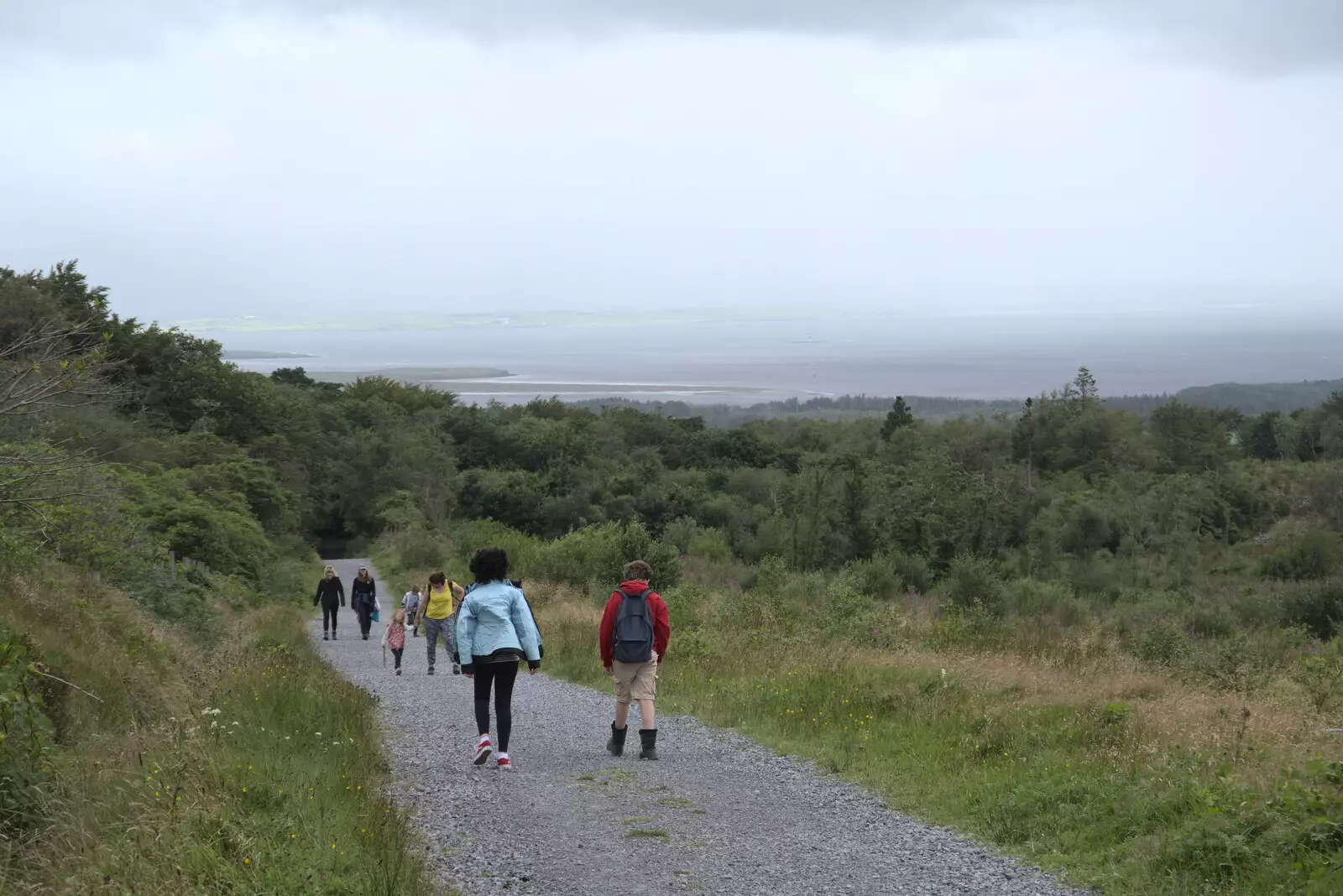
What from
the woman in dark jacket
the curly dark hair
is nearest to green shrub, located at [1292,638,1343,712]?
the curly dark hair

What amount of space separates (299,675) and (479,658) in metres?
3.10

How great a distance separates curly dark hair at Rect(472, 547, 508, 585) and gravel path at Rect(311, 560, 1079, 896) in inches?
58.6

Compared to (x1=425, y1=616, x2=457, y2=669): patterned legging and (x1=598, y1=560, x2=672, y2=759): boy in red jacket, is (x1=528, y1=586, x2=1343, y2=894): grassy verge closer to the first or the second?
(x1=598, y1=560, x2=672, y2=759): boy in red jacket

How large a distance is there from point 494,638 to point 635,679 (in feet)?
4.50

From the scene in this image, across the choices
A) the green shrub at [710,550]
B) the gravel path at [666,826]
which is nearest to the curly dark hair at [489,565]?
the gravel path at [666,826]

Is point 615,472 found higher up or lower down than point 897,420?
lower down

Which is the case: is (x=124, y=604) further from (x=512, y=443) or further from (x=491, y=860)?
(x=512, y=443)

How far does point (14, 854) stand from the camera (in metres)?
6.38

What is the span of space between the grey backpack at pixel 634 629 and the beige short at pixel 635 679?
9cm

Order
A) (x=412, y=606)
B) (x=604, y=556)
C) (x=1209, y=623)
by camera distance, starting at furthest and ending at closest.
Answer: (x=604, y=556) < (x=1209, y=623) < (x=412, y=606)

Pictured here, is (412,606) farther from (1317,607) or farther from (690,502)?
(690,502)

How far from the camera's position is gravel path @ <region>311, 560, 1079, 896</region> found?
6.21m

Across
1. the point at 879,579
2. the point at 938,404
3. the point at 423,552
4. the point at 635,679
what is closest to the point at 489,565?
the point at 635,679

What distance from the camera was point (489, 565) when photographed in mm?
8898
